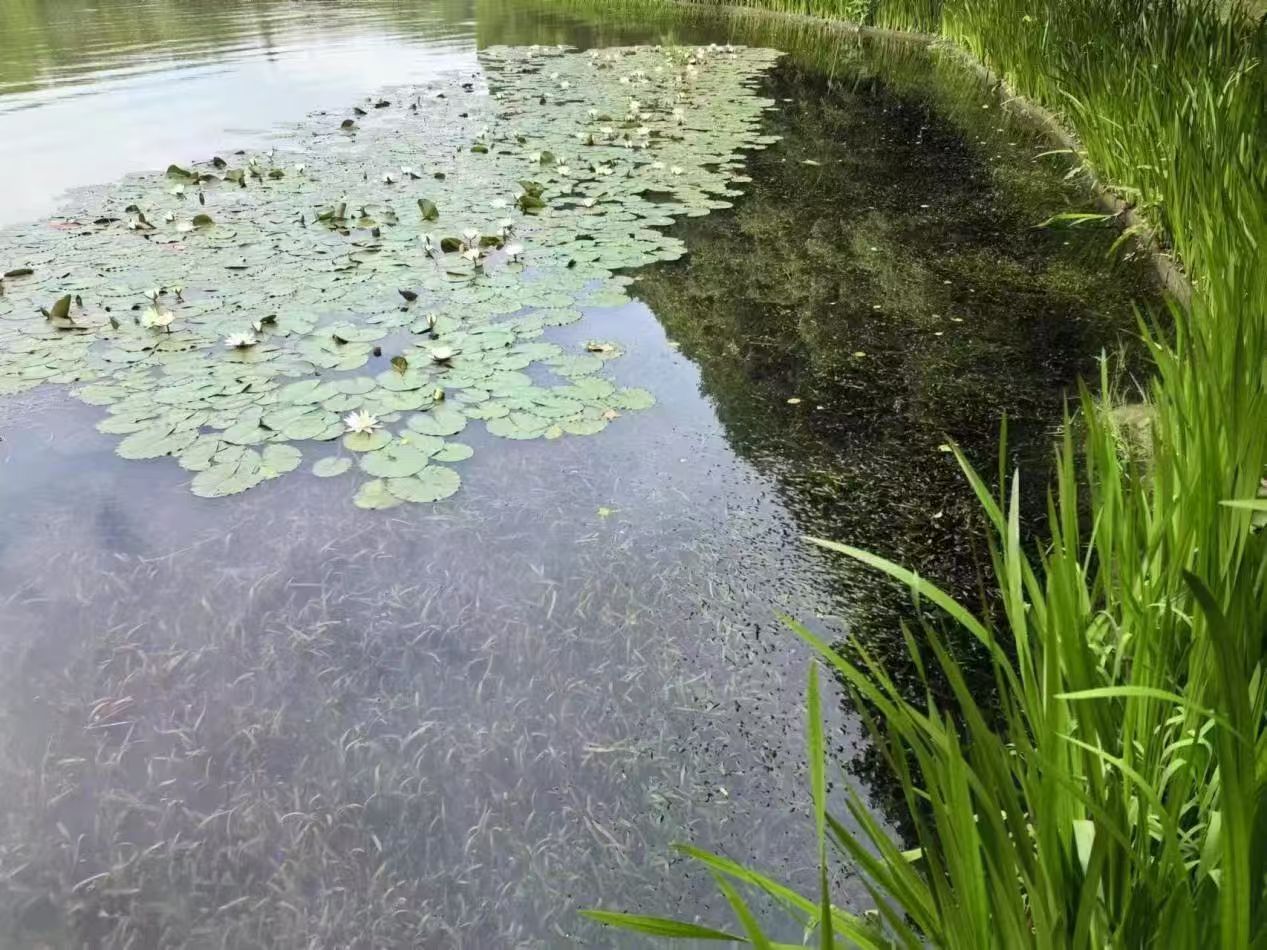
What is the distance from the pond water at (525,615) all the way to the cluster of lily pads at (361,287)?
3.9 inches

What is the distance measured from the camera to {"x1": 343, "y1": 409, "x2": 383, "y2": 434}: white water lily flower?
2.57 metres

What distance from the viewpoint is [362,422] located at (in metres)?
2.58

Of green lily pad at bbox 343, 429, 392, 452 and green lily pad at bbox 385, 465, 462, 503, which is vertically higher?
green lily pad at bbox 343, 429, 392, 452

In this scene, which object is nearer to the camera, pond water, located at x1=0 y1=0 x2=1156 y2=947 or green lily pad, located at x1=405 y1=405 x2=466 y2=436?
pond water, located at x1=0 y1=0 x2=1156 y2=947

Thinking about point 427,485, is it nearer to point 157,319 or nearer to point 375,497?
point 375,497

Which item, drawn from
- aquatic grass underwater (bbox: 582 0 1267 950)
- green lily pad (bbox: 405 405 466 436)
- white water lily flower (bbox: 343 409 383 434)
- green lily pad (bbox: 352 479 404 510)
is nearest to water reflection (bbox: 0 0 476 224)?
white water lily flower (bbox: 343 409 383 434)

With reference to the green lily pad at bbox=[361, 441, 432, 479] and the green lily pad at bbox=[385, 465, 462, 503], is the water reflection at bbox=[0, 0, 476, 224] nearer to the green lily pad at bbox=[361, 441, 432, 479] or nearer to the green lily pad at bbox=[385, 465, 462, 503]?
the green lily pad at bbox=[361, 441, 432, 479]

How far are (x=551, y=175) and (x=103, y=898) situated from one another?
442 centimetres

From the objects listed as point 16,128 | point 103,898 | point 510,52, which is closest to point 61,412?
point 103,898

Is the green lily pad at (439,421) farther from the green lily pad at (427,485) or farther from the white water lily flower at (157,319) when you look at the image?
the white water lily flower at (157,319)

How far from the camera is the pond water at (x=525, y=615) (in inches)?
55.9

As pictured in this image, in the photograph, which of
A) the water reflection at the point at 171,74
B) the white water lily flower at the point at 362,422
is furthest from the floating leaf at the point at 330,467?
the water reflection at the point at 171,74

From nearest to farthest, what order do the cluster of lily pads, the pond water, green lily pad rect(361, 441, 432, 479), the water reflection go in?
the pond water < green lily pad rect(361, 441, 432, 479) < the cluster of lily pads < the water reflection

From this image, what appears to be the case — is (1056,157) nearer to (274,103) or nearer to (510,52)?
(274,103)
